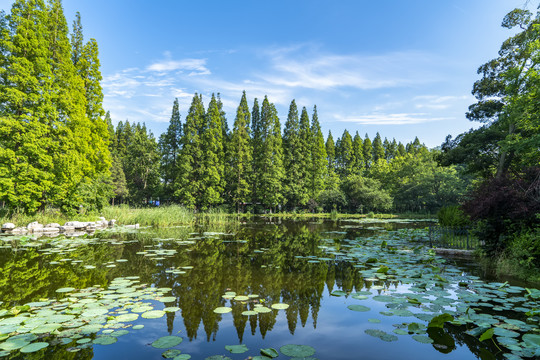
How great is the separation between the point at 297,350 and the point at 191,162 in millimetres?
31460

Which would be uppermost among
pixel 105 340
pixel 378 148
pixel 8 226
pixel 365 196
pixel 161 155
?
pixel 378 148

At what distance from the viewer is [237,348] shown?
3.00 metres

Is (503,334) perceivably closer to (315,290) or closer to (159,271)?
(315,290)

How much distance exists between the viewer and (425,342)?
3186 millimetres

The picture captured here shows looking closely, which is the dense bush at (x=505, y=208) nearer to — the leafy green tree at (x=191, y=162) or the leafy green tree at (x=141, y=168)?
the leafy green tree at (x=191, y=162)

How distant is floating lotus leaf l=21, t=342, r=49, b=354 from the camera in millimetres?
2750

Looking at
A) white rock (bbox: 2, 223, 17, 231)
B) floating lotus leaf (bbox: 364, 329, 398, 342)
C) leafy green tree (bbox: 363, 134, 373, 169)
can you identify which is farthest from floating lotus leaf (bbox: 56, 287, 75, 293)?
leafy green tree (bbox: 363, 134, 373, 169)

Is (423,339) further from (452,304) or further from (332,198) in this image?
(332,198)

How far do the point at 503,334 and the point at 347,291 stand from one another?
2345 mm

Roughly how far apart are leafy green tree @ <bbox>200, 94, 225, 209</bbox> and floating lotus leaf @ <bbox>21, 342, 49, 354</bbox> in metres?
29.0

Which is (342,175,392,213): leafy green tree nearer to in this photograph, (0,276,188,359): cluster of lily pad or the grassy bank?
the grassy bank

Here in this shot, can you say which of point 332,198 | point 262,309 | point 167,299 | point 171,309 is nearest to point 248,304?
point 262,309

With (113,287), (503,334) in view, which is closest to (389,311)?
(503,334)

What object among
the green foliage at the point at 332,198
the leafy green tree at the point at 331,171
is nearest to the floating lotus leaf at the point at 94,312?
the green foliage at the point at 332,198
